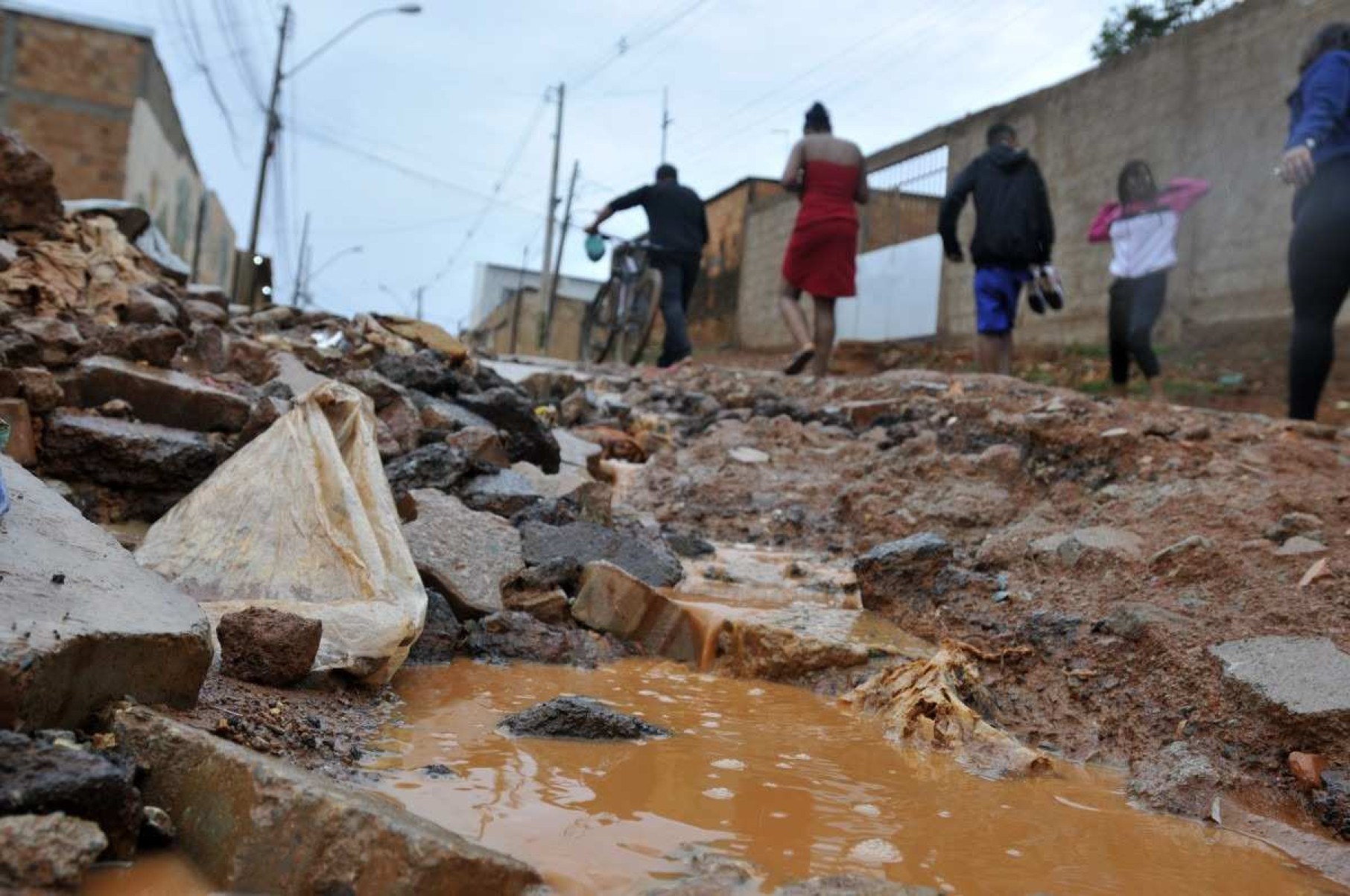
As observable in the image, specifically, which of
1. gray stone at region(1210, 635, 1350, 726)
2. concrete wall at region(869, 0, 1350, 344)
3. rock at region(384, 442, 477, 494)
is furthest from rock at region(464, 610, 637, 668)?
concrete wall at region(869, 0, 1350, 344)

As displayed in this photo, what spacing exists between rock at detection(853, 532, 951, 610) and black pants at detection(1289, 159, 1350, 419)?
6.37 feet

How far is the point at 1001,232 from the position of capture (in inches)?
243

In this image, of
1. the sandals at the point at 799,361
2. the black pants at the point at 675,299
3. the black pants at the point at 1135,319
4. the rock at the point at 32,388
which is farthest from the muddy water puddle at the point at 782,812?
the black pants at the point at 675,299

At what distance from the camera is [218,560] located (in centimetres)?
229

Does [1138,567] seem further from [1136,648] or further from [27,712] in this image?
[27,712]

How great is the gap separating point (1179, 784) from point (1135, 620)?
0.60 metres

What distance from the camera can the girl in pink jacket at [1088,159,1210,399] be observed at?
5719 millimetres

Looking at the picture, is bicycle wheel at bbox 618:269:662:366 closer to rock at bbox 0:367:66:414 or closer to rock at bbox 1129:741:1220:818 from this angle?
rock at bbox 0:367:66:414

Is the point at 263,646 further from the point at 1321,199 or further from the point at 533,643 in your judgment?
the point at 1321,199

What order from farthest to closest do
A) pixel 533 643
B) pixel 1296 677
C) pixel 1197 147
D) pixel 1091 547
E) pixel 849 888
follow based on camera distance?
pixel 1197 147, pixel 1091 547, pixel 533 643, pixel 1296 677, pixel 849 888

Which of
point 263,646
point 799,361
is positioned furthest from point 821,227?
point 263,646

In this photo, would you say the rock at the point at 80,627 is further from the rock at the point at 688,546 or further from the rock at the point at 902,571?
the rock at the point at 688,546

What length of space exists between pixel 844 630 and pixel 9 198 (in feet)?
12.2

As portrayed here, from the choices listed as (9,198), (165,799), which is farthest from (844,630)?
(9,198)
